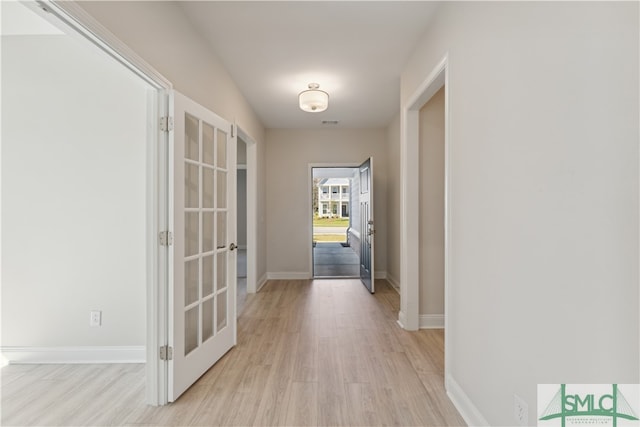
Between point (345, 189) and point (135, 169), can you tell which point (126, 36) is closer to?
point (135, 169)

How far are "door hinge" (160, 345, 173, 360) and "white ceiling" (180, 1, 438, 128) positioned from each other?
7.70 feet

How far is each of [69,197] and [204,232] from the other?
3.89ft

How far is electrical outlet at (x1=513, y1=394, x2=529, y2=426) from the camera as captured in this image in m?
1.31

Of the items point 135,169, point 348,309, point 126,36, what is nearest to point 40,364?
point 135,169

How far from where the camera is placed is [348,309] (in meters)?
3.84

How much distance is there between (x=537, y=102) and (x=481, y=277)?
900mm

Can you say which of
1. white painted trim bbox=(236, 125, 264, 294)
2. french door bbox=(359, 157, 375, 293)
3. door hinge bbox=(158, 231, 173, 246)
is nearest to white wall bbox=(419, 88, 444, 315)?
french door bbox=(359, 157, 375, 293)

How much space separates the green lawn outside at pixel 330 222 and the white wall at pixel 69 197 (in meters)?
13.3

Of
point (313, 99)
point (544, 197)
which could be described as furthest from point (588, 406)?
point (313, 99)

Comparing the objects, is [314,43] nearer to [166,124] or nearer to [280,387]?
[166,124]

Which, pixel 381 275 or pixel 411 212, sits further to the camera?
pixel 381 275

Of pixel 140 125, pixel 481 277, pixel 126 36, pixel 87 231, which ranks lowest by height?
pixel 481 277

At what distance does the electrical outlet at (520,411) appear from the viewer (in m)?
1.31

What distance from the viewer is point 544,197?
118cm
